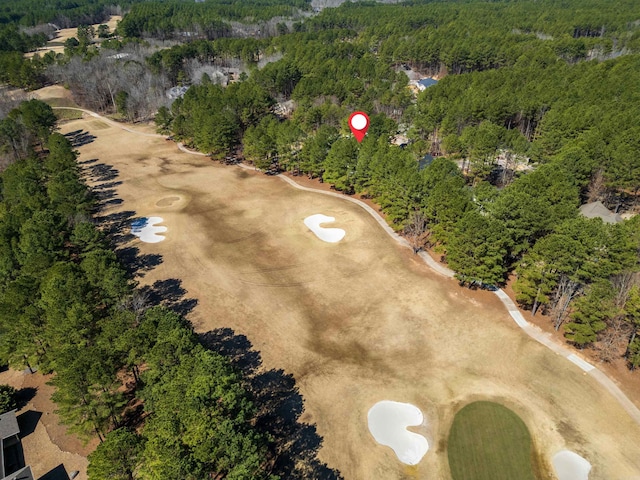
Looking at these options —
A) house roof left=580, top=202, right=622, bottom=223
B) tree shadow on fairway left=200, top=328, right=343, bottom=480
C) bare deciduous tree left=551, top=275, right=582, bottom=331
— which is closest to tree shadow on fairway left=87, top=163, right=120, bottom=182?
tree shadow on fairway left=200, top=328, right=343, bottom=480

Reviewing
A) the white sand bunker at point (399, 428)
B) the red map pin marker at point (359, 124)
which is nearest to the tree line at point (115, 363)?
the white sand bunker at point (399, 428)

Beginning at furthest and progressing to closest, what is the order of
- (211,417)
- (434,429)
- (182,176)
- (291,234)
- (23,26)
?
1. (23,26)
2. (182,176)
3. (291,234)
4. (434,429)
5. (211,417)

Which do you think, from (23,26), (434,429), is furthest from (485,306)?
(23,26)

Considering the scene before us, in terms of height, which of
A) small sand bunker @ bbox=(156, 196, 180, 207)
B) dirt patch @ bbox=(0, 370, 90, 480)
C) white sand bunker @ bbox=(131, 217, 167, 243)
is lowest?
dirt patch @ bbox=(0, 370, 90, 480)

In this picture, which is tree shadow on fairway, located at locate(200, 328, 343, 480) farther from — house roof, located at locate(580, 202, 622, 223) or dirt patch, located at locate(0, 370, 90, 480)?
house roof, located at locate(580, 202, 622, 223)

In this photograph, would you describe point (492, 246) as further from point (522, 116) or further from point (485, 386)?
point (522, 116)

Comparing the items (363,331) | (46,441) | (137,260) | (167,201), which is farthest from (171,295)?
(167,201)

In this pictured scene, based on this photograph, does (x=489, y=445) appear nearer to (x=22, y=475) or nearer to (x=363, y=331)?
(x=363, y=331)
